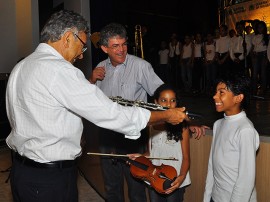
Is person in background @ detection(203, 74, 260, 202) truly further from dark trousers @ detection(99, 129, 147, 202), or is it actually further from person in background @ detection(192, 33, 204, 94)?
person in background @ detection(192, 33, 204, 94)

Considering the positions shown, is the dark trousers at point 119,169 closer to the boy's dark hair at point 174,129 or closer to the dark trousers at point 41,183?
the boy's dark hair at point 174,129

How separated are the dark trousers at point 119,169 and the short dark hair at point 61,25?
1.37 m

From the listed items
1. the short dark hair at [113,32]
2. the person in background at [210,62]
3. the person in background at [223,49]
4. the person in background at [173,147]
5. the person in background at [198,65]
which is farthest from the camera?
the person in background at [198,65]

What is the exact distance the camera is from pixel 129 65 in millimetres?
3174

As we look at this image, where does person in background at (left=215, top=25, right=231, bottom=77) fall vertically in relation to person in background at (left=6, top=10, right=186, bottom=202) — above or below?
above

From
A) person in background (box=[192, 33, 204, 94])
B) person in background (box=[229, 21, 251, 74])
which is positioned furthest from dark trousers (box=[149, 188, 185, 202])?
person in background (box=[192, 33, 204, 94])

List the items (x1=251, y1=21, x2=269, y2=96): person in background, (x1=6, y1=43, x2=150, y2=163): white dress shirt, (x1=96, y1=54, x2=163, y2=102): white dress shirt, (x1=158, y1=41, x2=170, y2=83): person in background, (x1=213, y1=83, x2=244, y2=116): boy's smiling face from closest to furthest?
(x1=6, y1=43, x2=150, y2=163): white dress shirt, (x1=213, y1=83, x2=244, y2=116): boy's smiling face, (x1=96, y1=54, x2=163, y2=102): white dress shirt, (x1=251, y1=21, x2=269, y2=96): person in background, (x1=158, y1=41, x2=170, y2=83): person in background

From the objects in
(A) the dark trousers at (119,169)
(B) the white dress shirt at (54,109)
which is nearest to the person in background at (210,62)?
(A) the dark trousers at (119,169)

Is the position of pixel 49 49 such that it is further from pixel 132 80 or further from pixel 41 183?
pixel 132 80

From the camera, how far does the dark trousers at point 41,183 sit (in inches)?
78.6

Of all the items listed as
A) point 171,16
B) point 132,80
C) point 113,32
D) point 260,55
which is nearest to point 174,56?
point 260,55

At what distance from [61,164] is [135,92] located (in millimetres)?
1299

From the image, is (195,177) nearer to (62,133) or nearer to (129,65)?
(129,65)

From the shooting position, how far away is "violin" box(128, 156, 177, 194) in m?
2.51
